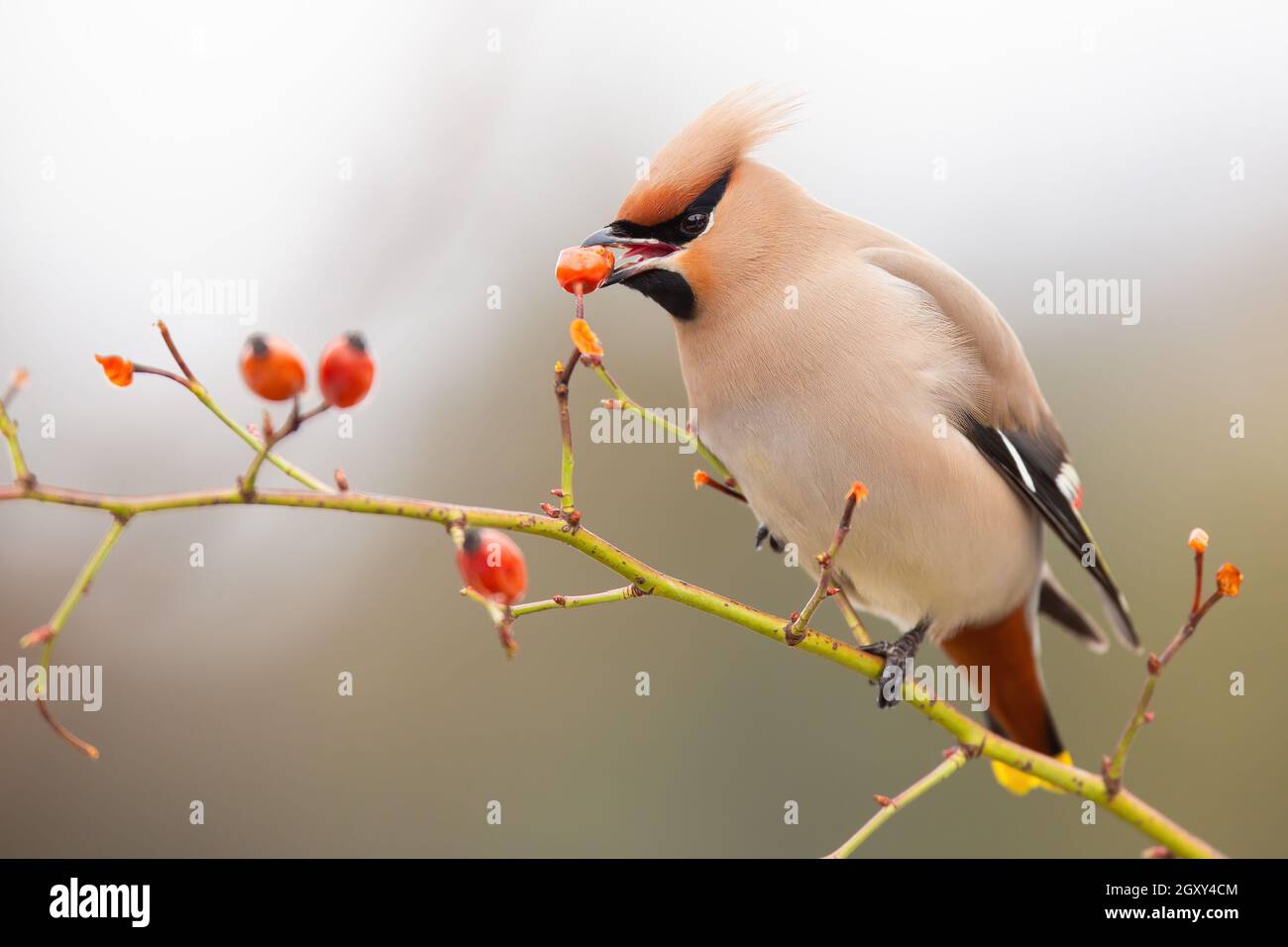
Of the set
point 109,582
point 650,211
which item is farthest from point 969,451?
point 109,582

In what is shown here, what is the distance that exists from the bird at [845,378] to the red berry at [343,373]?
4.38 ft

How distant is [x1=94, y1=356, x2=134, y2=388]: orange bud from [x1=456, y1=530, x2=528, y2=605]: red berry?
0.45 m

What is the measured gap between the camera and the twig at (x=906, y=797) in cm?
182

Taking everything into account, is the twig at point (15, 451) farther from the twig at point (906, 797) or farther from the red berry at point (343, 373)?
the twig at point (906, 797)

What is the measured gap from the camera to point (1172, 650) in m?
1.94

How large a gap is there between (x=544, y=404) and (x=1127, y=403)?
342 cm

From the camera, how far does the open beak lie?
2.78 meters

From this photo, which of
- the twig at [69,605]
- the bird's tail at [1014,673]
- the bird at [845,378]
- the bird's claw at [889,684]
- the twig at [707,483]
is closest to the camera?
the twig at [69,605]

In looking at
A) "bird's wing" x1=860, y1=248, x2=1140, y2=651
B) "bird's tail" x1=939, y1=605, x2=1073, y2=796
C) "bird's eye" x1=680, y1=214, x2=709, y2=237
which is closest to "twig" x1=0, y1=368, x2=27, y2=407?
"bird's eye" x1=680, y1=214, x2=709, y2=237

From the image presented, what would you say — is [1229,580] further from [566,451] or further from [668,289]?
[668,289]

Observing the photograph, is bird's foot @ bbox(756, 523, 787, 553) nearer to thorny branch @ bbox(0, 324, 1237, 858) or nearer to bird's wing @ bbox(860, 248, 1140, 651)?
bird's wing @ bbox(860, 248, 1140, 651)

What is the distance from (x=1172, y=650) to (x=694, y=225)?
4.85ft

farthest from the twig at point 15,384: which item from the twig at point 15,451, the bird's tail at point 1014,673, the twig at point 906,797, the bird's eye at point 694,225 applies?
the bird's tail at point 1014,673

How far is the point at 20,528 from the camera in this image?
820 cm
